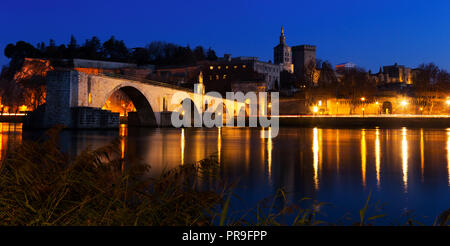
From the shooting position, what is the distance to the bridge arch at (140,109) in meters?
46.3

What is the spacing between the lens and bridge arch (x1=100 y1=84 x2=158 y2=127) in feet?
152

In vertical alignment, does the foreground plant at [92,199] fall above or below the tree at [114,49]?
below

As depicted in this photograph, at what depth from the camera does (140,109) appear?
50.5 metres

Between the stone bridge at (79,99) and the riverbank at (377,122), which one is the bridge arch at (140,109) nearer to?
the stone bridge at (79,99)

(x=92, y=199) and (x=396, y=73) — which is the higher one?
(x=396, y=73)

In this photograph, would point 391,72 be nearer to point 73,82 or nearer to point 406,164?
point 73,82

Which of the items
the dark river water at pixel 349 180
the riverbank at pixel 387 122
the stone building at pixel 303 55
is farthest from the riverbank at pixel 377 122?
the stone building at pixel 303 55

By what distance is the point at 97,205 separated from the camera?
3.65 metres

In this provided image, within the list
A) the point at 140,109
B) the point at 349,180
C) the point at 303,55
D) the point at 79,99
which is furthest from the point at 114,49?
the point at 349,180

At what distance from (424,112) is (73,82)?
58293 mm

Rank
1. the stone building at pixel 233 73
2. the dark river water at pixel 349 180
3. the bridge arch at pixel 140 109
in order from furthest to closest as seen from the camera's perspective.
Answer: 1. the stone building at pixel 233 73
2. the bridge arch at pixel 140 109
3. the dark river water at pixel 349 180

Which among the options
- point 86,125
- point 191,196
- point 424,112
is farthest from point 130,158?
point 424,112

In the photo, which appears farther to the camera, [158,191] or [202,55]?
[202,55]

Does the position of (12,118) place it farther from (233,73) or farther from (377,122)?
(377,122)
